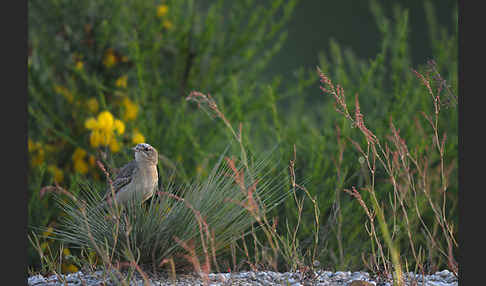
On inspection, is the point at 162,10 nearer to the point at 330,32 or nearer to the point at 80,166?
the point at 80,166

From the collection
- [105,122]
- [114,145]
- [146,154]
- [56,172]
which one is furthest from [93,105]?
[146,154]

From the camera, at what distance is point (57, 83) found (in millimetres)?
4094

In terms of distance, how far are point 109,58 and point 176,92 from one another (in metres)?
0.58

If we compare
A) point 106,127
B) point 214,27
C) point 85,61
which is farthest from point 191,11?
point 106,127

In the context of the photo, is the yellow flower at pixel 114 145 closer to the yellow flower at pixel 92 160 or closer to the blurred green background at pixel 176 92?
the blurred green background at pixel 176 92

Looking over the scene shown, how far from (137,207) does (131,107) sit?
1702 mm

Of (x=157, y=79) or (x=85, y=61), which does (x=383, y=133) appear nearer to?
(x=157, y=79)

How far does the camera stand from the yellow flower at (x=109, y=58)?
4.03 metres

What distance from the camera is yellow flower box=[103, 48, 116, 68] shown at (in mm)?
4034

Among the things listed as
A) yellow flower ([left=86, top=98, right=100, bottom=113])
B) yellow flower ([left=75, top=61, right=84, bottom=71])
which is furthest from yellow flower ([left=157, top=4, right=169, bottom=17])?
yellow flower ([left=86, top=98, right=100, bottom=113])

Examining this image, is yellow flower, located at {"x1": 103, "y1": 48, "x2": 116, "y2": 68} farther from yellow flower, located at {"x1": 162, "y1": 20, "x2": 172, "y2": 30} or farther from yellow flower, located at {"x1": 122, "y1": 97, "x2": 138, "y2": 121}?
yellow flower, located at {"x1": 162, "y1": 20, "x2": 172, "y2": 30}

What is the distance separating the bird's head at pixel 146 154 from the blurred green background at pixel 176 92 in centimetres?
60

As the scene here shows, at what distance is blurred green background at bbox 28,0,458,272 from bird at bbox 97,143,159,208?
1.88ft

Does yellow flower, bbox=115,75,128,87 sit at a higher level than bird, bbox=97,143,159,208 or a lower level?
higher
